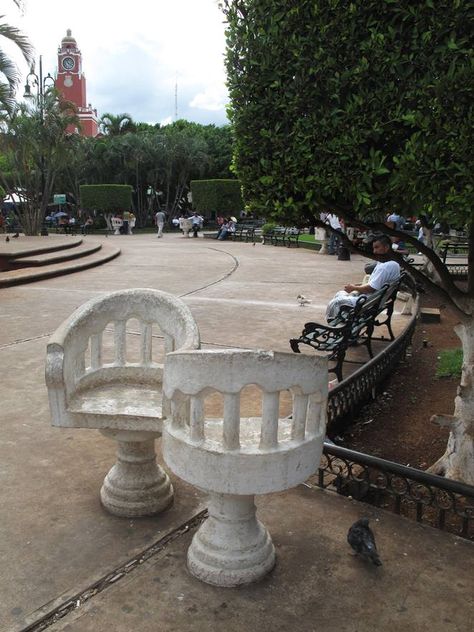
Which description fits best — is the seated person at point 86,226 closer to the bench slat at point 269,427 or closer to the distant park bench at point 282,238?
the distant park bench at point 282,238

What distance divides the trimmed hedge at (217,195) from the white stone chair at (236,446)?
30.4 m

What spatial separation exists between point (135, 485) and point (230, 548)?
754 millimetres

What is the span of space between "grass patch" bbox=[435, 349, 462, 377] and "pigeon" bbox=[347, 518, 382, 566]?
372 cm

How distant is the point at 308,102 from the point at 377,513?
2302 mm

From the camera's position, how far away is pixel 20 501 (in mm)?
3242

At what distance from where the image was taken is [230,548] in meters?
2.60

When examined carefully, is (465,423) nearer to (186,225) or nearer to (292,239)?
(292,239)

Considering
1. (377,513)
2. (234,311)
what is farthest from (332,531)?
(234,311)

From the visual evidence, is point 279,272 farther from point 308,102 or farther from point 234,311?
point 308,102

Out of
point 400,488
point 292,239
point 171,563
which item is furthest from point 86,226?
point 171,563

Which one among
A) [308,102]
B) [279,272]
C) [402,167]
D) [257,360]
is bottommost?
[279,272]

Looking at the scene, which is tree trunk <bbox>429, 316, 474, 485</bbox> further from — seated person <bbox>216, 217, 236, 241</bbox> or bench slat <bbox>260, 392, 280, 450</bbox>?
seated person <bbox>216, 217, 236, 241</bbox>

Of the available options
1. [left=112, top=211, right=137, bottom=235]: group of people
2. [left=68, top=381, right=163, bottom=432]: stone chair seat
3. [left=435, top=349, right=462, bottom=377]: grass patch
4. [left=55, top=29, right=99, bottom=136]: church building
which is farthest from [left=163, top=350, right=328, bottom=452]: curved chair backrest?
[left=55, top=29, right=99, bottom=136]: church building

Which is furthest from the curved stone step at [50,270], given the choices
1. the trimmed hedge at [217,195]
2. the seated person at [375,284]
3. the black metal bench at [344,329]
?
the trimmed hedge at [217,195]
